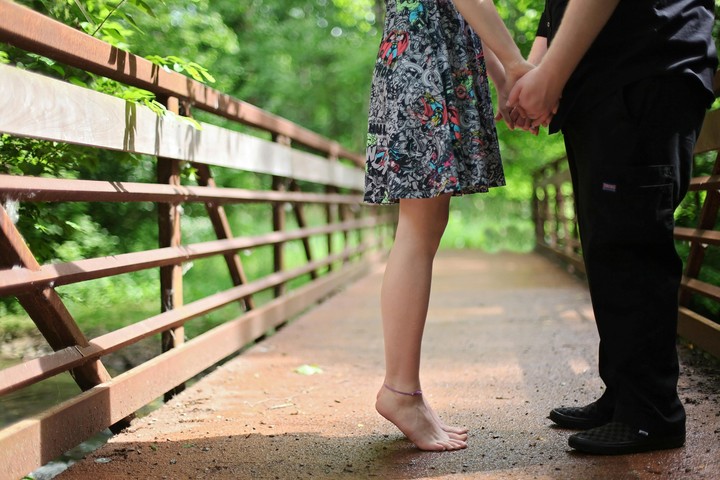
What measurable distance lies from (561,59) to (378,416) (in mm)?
1328

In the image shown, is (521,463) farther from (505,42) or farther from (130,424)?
(130,424)

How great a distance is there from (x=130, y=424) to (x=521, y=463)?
1282 mm

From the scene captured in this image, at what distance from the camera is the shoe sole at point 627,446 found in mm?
1949

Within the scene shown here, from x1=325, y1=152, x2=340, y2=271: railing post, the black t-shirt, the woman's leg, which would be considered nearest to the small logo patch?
the black t-shirt

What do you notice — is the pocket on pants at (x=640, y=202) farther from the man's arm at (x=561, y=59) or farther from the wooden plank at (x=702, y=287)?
the wooden plank at (x=702, y=287)

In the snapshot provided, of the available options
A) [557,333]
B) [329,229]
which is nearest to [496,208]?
[329,229]

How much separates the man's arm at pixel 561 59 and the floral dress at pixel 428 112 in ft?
0.54

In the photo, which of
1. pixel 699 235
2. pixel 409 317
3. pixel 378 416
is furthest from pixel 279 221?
pixel 409 317

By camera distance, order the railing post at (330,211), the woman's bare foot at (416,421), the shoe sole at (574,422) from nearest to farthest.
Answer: the woman's bare foot at (416,421) < the shoe sole at (574,422) < the railing post at (330,211)

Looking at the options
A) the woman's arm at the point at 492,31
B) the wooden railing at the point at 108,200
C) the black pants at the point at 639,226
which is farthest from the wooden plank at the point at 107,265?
the black pants at the point at 639,226

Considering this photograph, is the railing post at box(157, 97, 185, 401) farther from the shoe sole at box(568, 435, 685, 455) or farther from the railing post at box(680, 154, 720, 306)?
the railing post at box(680, 154, 720, 306)

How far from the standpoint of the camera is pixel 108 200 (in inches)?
93.0

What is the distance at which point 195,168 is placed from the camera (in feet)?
11.1

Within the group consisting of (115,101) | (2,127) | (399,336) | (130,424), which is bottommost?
(130,424)
